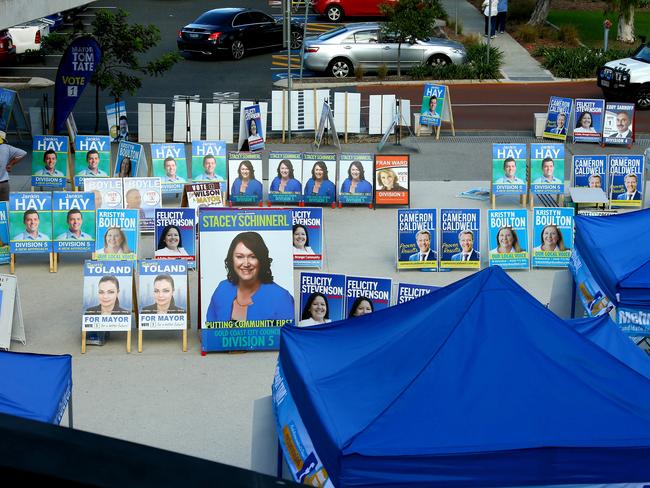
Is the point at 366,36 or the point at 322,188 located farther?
the point at 366,36

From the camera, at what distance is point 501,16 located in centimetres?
3703

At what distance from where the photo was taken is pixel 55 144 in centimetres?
1666

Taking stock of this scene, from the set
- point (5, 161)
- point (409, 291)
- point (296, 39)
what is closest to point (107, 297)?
point (409, 291)

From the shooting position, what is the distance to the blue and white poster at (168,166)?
16344 mm

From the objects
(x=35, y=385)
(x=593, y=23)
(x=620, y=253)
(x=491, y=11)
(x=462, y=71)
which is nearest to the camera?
(x=35, y=385)

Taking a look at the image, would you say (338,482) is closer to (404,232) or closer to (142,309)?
(142,309)

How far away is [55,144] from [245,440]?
9.44 metres

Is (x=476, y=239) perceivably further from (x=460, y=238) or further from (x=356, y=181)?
(x=356, y=181)

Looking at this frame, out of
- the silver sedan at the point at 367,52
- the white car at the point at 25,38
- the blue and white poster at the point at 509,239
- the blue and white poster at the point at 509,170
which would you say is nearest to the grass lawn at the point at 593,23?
the silver sedan at the point at 367,52

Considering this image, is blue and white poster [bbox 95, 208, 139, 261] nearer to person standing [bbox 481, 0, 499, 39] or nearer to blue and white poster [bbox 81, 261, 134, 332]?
blue and white poster [bbox 81, 261, 134, 332]

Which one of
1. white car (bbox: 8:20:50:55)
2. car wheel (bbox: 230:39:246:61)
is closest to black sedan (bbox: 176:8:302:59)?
car wheel (bbox: 230:39:246:61)

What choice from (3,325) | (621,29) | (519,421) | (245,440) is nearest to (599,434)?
(519,421)

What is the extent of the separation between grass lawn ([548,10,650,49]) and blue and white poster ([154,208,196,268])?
2538cm

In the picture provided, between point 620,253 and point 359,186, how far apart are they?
302 inches
